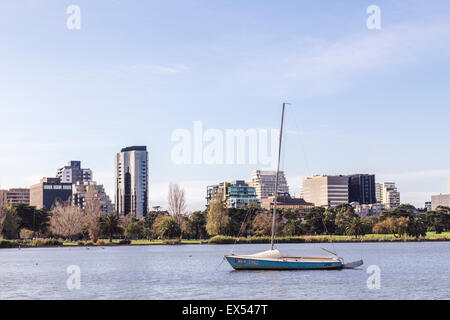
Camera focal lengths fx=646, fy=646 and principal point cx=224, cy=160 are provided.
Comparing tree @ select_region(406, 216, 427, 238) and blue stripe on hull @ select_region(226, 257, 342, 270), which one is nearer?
blue stripe on hull @ select_region(226, 257, 342, 270)

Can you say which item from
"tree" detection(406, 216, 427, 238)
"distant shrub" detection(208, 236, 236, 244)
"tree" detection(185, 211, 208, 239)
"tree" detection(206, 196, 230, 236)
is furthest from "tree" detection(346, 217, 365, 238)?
"tree" detection(185, 211, 208, 239)

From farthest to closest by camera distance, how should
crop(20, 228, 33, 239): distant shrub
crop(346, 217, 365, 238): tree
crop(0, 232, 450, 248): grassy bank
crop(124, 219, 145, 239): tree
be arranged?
crop(124, 219, 145, 239): tree → crop(346, 217, 365, 238): tree → crop(20, 228, 33, 239): distant shrub → crop(0, 232, 450, 248): grassy bank

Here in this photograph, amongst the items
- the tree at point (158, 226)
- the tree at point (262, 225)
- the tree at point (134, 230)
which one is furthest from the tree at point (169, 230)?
the tree at point (262, 225)

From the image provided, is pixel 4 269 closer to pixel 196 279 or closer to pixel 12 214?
pixel 196 279

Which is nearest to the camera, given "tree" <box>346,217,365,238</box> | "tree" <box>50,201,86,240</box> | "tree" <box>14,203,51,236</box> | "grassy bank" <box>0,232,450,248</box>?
"grassy bank" <box>0,232,450,248</box>

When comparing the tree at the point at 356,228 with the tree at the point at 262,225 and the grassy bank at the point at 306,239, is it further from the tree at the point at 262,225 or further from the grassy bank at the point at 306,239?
the tree at the point at 262,225

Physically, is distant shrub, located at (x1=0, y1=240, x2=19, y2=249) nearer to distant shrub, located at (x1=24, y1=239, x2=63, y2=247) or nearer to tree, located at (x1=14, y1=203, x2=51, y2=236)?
distant shrub, located at (x1=24, y1=239, x2=63, y2=247)

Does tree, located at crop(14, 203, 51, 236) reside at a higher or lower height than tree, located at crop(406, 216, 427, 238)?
higher

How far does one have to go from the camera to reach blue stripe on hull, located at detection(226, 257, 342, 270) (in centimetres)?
7725

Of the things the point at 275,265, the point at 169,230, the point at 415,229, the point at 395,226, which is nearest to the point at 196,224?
the point at 169,230

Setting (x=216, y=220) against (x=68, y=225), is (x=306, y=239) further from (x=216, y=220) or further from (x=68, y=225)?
(x=68, y=225)

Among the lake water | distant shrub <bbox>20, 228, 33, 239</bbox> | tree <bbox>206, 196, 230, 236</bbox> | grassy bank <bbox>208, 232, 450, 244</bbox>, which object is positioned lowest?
grassy bank <bbox>208, 232, 450, 244</bbox>
